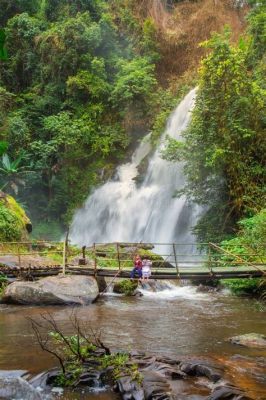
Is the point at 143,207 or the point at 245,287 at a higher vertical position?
the point at 143,207

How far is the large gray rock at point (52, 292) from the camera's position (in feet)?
36.8

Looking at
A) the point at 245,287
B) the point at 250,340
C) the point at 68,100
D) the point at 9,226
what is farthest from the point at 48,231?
the point at 250,340

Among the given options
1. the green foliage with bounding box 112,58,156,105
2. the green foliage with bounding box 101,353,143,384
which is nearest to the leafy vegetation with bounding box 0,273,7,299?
the green foliage with bounding box 101,353,143,384

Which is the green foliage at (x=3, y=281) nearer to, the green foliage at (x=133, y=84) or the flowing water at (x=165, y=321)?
the flowing water at (x=165, y=321)

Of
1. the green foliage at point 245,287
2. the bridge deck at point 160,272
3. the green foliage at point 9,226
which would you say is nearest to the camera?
the bridge deck at point 160,272

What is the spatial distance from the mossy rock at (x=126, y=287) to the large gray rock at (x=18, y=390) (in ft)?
24.3

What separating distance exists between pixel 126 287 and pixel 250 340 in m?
5.80

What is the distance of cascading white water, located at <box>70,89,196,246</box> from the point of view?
1917 centimetres

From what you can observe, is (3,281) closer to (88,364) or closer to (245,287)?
(245,287)

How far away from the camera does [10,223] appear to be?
17328 millimetres

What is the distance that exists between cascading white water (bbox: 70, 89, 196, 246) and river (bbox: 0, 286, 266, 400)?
6060 mm

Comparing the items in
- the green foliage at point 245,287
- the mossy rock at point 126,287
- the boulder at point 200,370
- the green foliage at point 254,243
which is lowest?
the boulder at point 200,370

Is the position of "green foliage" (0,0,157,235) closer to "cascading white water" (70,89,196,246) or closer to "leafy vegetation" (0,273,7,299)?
"cascading white water" (70,89,196,246)

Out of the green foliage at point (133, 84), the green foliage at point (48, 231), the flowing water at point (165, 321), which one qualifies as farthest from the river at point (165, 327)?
the green foliage at point (133, 84)
